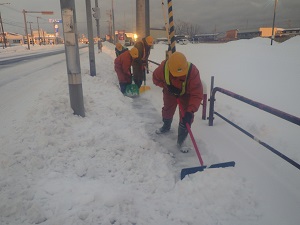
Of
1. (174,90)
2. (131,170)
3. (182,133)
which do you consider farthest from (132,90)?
(131,170)

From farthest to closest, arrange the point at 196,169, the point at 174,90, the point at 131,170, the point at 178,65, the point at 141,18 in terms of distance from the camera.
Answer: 1. the point at 141,18
2. the point at 174,90
3. the point at 178,65
4. the point at 131,170
5. the point at 196,169

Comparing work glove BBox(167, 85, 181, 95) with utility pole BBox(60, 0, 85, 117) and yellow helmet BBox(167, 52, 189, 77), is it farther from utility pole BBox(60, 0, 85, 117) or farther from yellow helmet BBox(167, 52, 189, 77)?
utility pole BBox(60, 0, 85, 117)

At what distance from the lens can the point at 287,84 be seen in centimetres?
913

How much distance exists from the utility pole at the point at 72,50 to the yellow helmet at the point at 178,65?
1816mm

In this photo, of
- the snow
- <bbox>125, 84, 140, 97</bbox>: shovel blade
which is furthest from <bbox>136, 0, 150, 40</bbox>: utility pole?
the snow

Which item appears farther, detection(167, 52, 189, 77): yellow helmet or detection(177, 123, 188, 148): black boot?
detection(177, 123, 188, 148): black boot

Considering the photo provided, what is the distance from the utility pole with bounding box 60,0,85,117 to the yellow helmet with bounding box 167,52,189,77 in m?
1.82

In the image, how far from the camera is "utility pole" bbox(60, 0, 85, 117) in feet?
13.7

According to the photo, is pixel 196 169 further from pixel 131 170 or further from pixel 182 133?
pixel 182 133

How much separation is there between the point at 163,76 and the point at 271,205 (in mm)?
2454

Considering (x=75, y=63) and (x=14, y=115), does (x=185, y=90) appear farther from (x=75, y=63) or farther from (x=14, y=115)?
(x=14, y=115)

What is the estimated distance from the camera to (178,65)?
3590 millimetres

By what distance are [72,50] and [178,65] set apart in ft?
6.54

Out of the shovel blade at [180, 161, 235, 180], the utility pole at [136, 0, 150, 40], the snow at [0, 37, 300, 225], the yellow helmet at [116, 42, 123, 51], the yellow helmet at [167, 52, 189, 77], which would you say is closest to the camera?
the snow at [0, 37, 300, 225]
